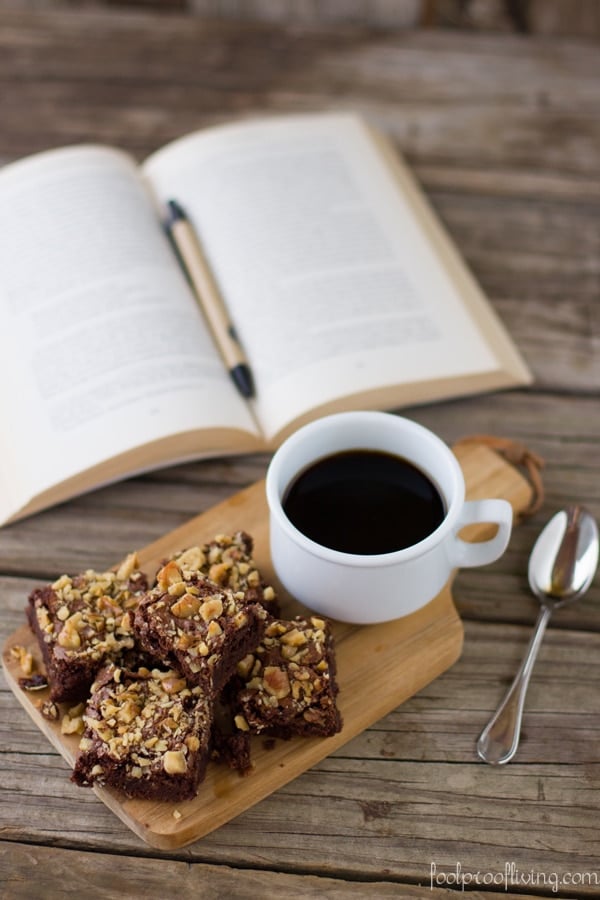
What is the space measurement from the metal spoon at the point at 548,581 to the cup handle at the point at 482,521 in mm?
151

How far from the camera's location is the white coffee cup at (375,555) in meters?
0.92

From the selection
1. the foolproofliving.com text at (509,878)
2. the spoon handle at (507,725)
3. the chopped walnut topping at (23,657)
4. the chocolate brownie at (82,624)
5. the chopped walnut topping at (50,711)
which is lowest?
the foolproofliving.com text at (509,878)

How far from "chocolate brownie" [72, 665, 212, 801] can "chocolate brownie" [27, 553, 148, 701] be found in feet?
0.09

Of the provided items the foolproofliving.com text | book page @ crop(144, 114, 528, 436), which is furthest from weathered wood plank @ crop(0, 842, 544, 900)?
book page @ crop(144, 114, 528, 436)

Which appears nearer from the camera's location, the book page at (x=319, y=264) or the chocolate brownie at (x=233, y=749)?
the chocolate brownie at (x=233, y=749)

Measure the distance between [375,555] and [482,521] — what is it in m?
0.12

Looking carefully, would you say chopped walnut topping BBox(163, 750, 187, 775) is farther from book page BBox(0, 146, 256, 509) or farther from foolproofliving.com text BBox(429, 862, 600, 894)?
book page BBox(0, 146, 256, 509)

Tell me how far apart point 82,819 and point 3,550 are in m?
0.37

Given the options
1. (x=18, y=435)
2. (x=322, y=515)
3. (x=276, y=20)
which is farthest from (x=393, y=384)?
(x=276, y=20)

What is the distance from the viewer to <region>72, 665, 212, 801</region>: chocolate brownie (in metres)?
0.85

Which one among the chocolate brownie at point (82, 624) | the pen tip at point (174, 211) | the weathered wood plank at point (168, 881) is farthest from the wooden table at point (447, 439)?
the pen tip at point (174, 211)

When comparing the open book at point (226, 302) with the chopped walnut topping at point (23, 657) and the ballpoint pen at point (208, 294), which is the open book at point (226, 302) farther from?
the chopped walnut topping at point (23, 657)

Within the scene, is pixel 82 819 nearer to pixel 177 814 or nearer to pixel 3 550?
pixel 177 814

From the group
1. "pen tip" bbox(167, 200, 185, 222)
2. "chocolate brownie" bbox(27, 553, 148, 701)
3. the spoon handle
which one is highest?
"pen tip" bbox(167, 200, 185, 222)
